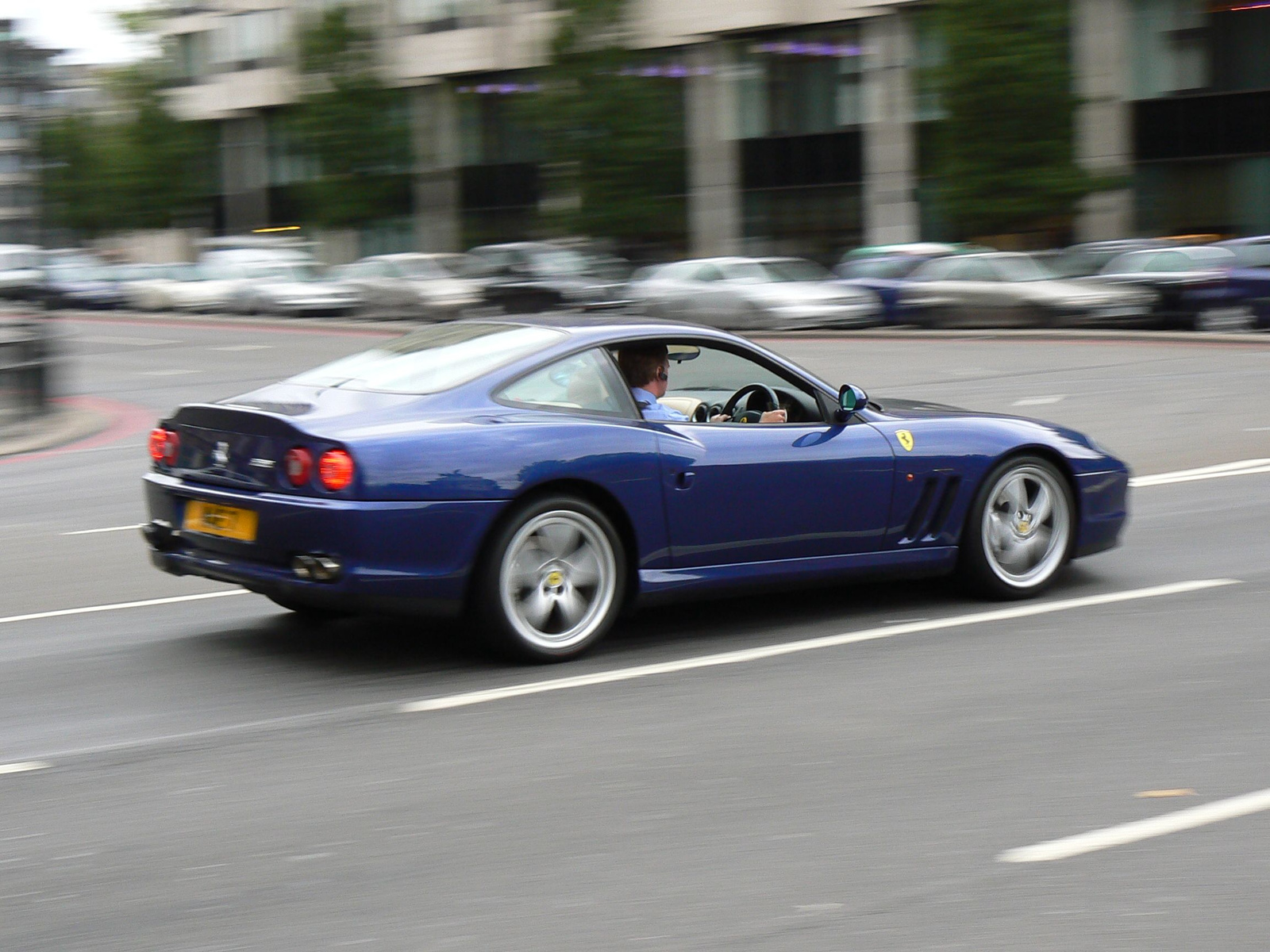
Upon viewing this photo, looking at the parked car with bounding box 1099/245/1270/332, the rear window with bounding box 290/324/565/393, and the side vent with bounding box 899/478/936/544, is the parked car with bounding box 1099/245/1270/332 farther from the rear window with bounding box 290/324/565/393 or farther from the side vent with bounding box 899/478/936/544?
the rear window with bounding box 290/324/565/393

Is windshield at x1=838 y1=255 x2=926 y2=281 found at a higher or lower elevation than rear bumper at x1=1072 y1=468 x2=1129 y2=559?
higher

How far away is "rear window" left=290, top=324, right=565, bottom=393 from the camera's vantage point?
6551mm

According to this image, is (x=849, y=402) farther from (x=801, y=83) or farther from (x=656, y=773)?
(x=801, y=83)

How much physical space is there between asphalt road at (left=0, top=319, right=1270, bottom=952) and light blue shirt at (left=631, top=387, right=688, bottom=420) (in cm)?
90

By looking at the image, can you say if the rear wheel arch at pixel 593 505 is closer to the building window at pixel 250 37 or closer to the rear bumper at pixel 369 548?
the rear bumper at pixel 369 548

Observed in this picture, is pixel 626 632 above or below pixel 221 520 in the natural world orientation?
below

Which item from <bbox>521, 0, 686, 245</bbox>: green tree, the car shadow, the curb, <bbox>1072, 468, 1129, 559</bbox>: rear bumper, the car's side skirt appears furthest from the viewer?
<bbox>521, 0, 686, 245</bbox>: green tree

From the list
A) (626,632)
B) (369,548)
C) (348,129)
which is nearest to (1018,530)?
(626,632)

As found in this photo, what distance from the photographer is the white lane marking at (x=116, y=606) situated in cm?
782

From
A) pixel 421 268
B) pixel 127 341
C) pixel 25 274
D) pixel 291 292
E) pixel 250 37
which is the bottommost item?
pixel 127 341

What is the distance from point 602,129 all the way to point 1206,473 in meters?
35.4

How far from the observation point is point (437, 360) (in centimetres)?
674

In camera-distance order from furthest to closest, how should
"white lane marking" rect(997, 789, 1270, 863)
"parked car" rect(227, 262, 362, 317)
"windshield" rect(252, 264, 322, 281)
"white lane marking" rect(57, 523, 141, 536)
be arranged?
"windshield" rect(252, 264, 322, 281) → "parked car" rect(227, 262, 362, 317) → "white lane marking" rect(57, 523, 141, 536) → "white lane marking" rect(997, 789, 1270, 863)

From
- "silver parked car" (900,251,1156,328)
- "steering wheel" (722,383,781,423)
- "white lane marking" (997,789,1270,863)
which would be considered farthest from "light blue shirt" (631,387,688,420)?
"silver parked car" (900,251,1156,328)
